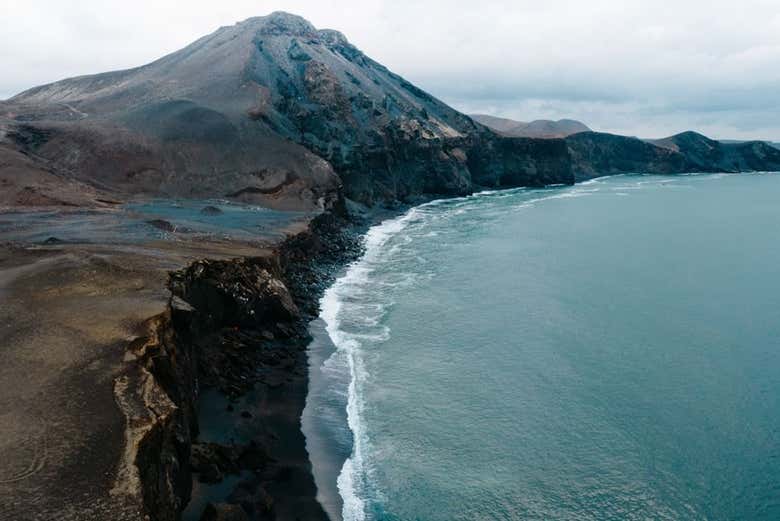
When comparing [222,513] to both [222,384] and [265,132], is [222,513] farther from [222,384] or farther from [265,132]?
[265,132]

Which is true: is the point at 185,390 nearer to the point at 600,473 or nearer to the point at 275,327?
the point at 275,327

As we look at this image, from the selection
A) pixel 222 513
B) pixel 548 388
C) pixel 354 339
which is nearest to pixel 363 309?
pixel 354 339

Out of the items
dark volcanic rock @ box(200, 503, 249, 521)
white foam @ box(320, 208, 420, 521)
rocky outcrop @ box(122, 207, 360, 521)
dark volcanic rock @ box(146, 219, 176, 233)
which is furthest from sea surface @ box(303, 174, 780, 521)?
dark volcanic rock @ box(146, 219, 176, 233)

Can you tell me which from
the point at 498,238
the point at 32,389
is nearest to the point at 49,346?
the point at 32,389

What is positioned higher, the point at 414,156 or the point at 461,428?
the point at 414,156

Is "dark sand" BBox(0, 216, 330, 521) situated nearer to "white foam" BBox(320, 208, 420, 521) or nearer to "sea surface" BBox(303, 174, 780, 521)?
"white foam" BBox(320, 208, 420, 521)

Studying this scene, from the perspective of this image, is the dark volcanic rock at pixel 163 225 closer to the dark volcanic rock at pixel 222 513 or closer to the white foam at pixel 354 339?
the white foam at pixel 354 339

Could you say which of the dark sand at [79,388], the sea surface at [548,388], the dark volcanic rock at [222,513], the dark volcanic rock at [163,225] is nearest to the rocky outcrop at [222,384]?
the dark volcanic rock at [222,513]
